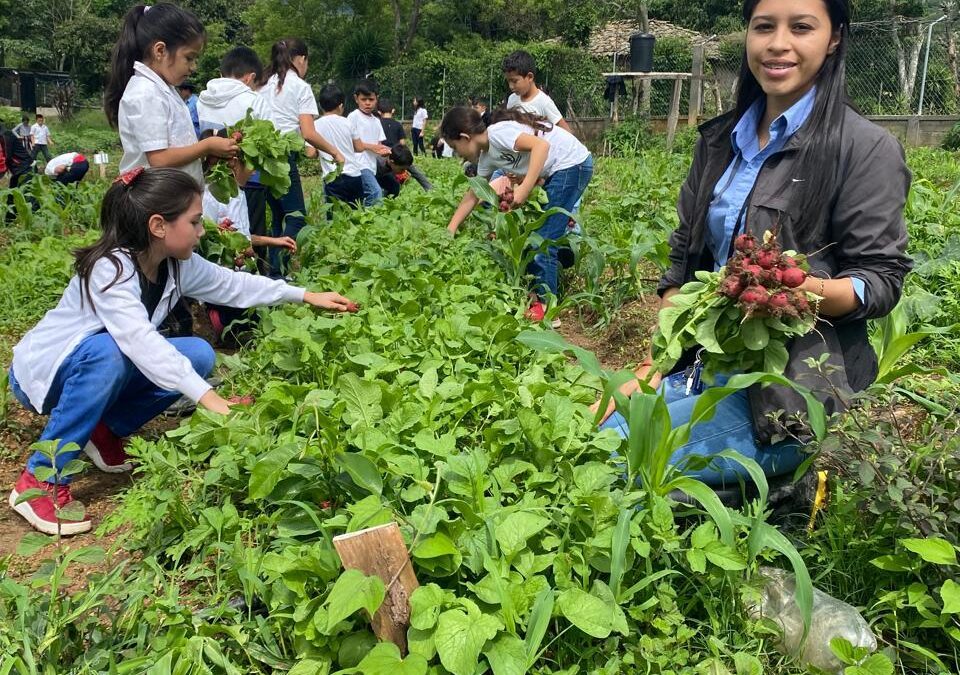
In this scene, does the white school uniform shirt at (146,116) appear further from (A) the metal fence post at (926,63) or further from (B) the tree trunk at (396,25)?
(B) the tree trunk at (396,25)

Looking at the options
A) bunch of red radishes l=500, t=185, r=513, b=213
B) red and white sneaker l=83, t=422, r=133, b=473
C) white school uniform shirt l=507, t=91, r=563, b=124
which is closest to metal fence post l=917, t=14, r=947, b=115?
white school uniform shirt l=507, t=91, r=563, b=124

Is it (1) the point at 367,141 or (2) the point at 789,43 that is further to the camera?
(1) the point at 367,141

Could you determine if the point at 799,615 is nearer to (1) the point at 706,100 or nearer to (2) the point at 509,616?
(2) the point at 509,616

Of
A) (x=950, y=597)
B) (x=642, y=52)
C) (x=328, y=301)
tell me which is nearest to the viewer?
(x=950, y=597)

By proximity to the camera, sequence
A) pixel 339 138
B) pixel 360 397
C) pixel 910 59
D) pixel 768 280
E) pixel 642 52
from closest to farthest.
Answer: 1. pixel 768 280
2. pixel 360 397
3. pixel 339 138
4. pixel 910 59
5. pixel 642 52

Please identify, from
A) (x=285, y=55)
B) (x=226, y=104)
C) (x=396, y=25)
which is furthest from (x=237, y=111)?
(x=396, y=25)

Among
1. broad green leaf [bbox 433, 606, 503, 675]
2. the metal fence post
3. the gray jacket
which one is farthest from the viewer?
the metal fence post

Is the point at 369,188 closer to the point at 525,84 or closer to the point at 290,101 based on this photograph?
the point at 290,101

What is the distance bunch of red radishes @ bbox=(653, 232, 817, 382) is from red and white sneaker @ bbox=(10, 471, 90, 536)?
6.50ft

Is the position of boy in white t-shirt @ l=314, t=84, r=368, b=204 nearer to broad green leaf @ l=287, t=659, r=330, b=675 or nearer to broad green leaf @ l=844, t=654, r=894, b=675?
broad green leaf @ l=287, t=659, r=330, b=675

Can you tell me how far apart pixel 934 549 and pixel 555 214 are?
3507 mm

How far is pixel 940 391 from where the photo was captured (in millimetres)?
2719

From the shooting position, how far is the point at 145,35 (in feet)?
11.8

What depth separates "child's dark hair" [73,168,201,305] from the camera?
9.35 feet
